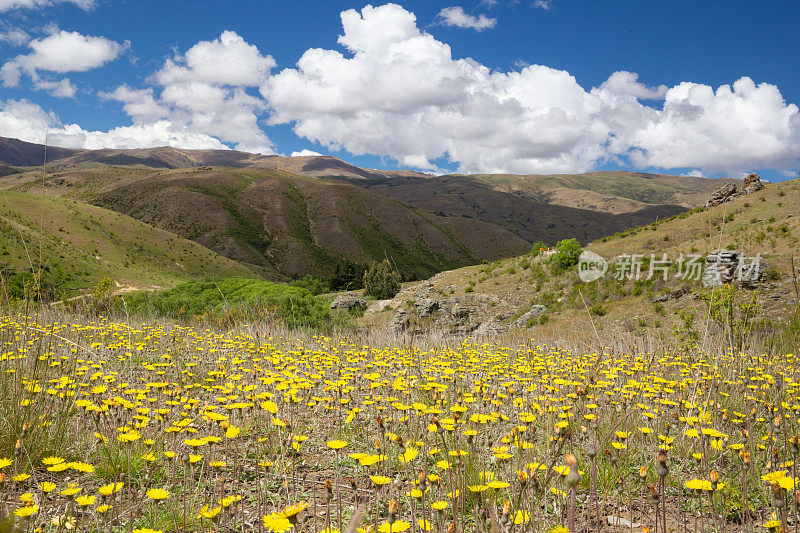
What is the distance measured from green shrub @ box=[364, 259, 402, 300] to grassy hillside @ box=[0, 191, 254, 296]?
32197 mm

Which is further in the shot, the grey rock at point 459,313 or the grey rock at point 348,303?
the grey rock at point 348,303

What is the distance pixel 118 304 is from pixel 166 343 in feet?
30.4

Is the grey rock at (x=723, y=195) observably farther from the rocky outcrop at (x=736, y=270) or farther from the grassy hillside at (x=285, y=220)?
the grassy hillside at (x=285, y=220)

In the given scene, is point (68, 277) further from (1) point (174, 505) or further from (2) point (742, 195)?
(2) point (742, 195)

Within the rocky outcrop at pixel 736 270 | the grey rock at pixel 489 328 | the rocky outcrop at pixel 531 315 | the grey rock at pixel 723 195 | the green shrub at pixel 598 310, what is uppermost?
the grey rock at pixel 723 195

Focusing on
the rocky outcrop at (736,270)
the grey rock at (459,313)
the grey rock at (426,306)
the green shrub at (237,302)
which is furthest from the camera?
the grey rock at (426,306)

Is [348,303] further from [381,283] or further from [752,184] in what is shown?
[752,184]

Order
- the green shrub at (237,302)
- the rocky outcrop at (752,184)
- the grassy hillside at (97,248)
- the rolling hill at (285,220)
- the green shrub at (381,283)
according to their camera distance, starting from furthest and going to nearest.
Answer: the rolling hill at (285,220)
the grassy hillside at (97,248)
the green shrub at (381,283)
the rocky outcrop at (752,184)
the green shrub at (237,302)

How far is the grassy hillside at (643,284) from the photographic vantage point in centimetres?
1805

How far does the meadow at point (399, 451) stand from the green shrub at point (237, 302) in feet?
26.2

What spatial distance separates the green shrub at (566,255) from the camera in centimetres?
2716

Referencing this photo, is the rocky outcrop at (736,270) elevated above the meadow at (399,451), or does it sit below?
above

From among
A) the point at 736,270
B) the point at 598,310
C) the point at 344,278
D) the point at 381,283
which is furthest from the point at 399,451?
the point at 344,278

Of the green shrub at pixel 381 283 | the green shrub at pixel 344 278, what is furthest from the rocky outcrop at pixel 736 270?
the green shrub at pixel 344 278
